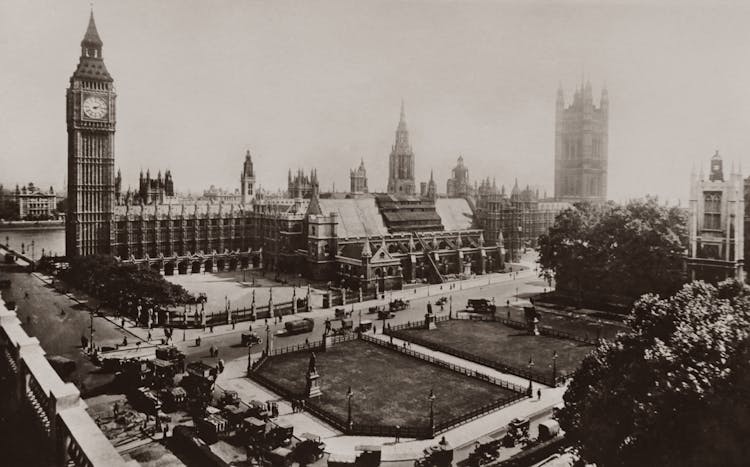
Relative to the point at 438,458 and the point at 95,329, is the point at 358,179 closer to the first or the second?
the point at 95,329

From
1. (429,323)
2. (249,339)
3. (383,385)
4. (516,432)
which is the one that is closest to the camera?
(516,432)

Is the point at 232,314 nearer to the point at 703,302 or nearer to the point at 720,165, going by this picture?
the point at 703,302

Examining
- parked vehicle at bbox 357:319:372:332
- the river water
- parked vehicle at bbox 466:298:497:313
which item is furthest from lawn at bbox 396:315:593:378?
the river water

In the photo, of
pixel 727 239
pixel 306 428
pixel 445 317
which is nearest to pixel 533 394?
pixel 306 428

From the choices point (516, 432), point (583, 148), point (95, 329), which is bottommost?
point (516, 432)

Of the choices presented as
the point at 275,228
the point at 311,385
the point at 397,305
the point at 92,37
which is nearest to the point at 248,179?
the point at 275,228
